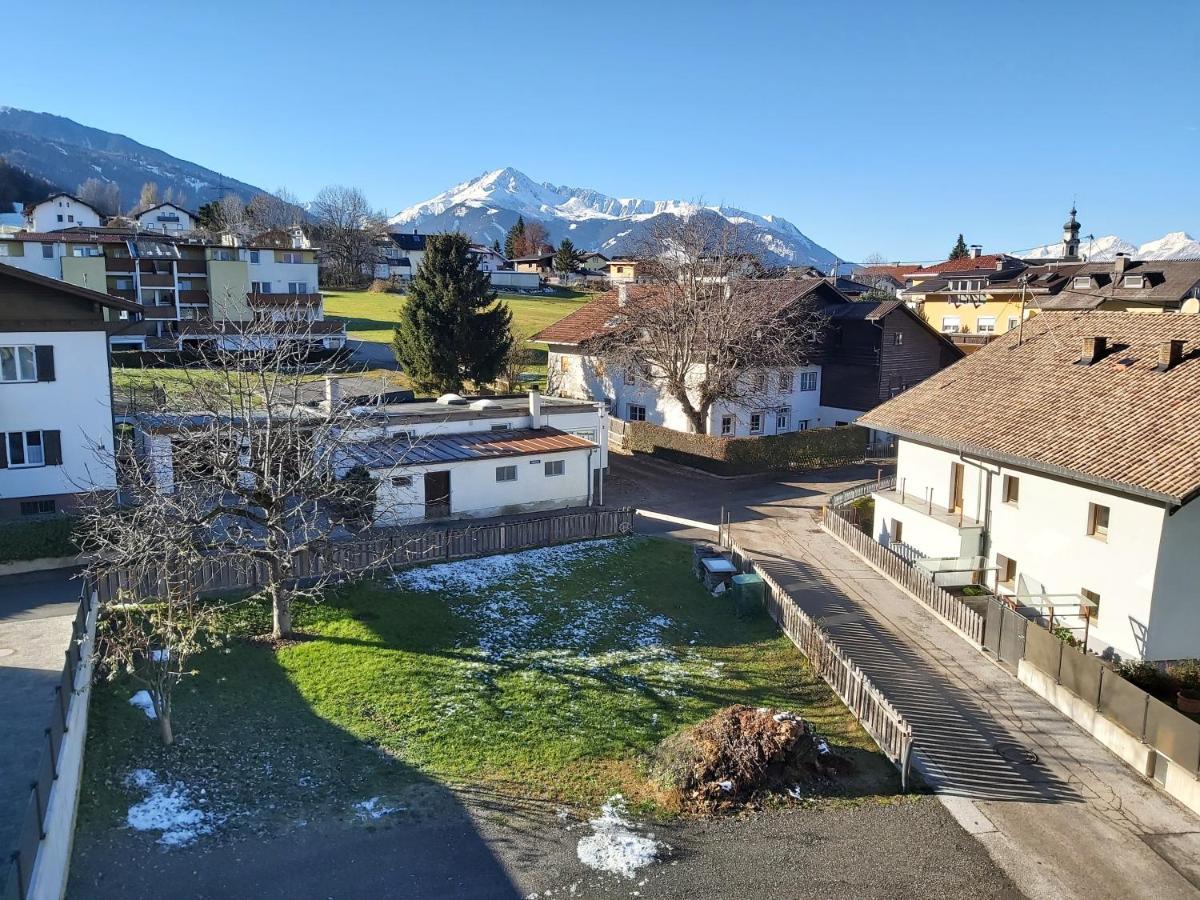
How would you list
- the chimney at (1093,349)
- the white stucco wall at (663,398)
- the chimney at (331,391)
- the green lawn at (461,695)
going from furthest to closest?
the white stucco wall at (663,398) < the chimney at (331,391) < the chimney at (1093,349) < the green lawn at (461,695)

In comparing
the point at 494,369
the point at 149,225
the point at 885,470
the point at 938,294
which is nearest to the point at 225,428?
the point at 494,369

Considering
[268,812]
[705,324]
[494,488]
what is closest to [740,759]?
[268,812]

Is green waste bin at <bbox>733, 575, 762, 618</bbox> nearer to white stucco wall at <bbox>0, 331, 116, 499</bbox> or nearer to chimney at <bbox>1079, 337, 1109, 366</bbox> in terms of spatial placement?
chimney at <bbox>1079, 337, 1109, 366</bbox>

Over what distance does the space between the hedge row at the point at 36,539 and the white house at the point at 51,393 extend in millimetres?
2527

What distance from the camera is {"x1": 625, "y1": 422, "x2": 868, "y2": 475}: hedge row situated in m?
41.4

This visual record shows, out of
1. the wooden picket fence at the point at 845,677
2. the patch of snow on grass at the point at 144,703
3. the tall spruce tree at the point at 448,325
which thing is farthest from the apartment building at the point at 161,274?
the patch of snow on grass at the point at 144,703

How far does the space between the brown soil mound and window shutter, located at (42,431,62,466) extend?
22.2m

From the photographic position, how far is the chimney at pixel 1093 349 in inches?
1059

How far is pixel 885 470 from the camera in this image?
43875mm

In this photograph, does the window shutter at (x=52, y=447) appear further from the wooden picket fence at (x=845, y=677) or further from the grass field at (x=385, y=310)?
the grass field at (x=385, y=310)

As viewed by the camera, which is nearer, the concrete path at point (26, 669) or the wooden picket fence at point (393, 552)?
the concrete path at point (26, 669)

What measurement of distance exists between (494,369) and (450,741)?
35.8m

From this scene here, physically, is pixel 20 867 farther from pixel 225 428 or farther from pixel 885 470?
pixel 885 470

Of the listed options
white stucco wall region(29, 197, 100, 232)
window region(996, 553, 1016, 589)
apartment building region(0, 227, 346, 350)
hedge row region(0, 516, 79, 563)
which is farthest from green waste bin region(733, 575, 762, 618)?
white stucco wall region(29, 197, 100, 232)
